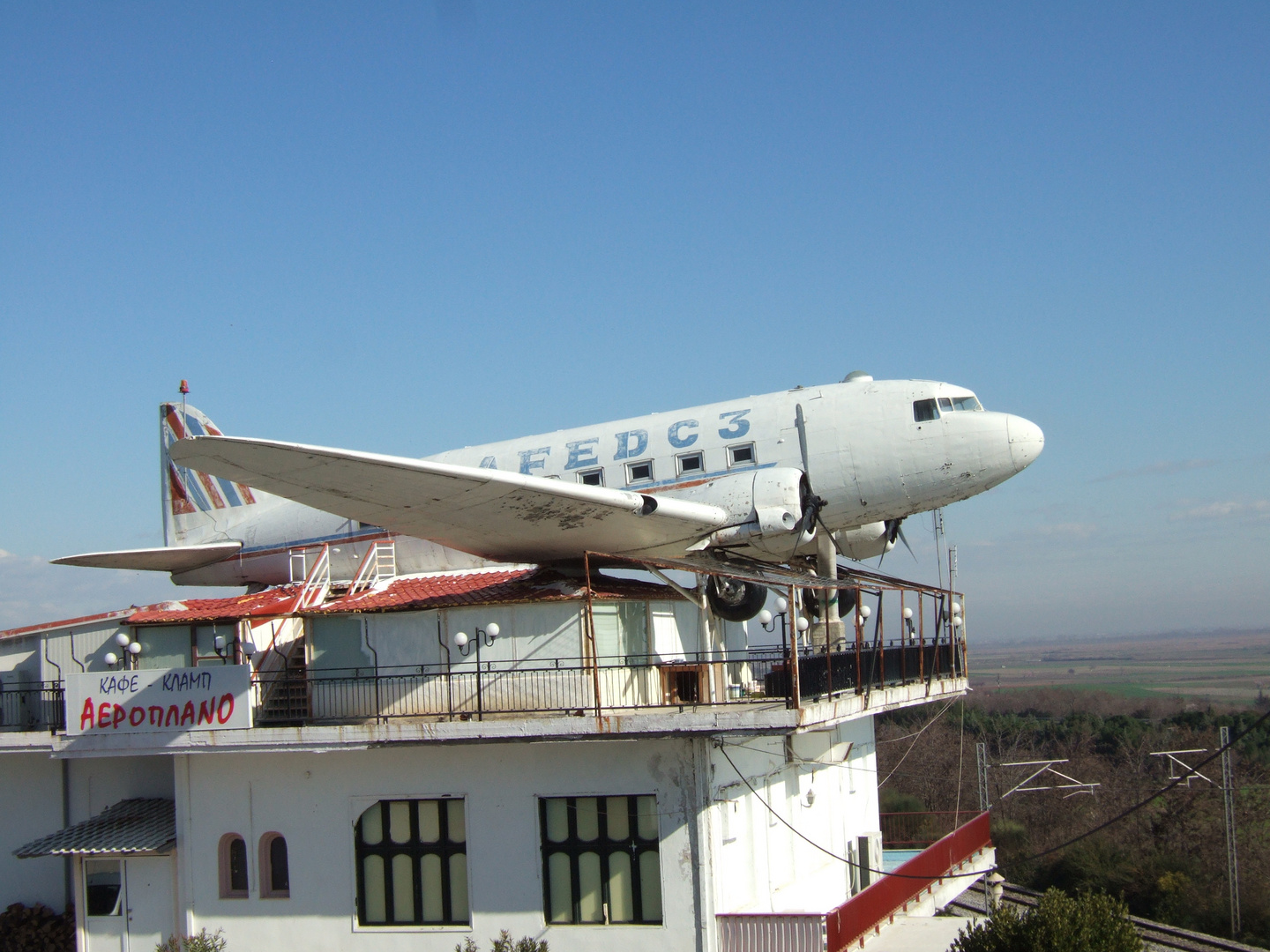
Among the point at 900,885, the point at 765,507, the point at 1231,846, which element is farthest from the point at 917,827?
the point at 765,507

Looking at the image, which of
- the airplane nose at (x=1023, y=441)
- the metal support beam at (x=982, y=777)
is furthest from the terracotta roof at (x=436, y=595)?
the metal support beam at (x=982, y=777)

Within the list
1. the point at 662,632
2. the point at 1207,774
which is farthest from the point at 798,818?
the point at 1207,774

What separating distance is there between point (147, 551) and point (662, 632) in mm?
16062

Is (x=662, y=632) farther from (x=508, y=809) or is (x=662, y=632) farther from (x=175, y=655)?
(x=175, y=655)

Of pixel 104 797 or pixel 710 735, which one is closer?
pixel 710 735

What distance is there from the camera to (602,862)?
20.6 m

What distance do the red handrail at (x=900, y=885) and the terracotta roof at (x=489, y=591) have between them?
289 inches

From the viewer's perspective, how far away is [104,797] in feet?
83.6

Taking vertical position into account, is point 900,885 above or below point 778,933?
below

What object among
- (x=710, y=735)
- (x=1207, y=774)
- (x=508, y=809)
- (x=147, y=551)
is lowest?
(x=1207, y=774)

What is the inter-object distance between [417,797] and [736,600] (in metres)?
8.86

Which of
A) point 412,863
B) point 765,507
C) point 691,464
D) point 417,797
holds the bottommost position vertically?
point 412,863

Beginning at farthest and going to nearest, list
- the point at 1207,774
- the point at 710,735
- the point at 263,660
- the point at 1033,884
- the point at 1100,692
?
the point at 1100,692 < the point at 1207,774 < the point at 1033,884 < the point at 263,660 < the point at 710,735

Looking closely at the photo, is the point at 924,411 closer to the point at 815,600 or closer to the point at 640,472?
the point at 815,600
